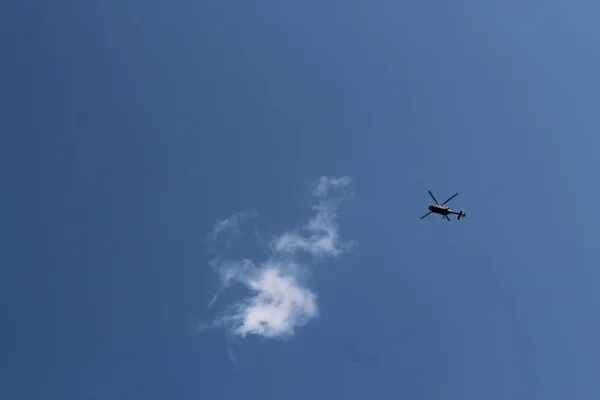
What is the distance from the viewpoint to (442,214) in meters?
130
